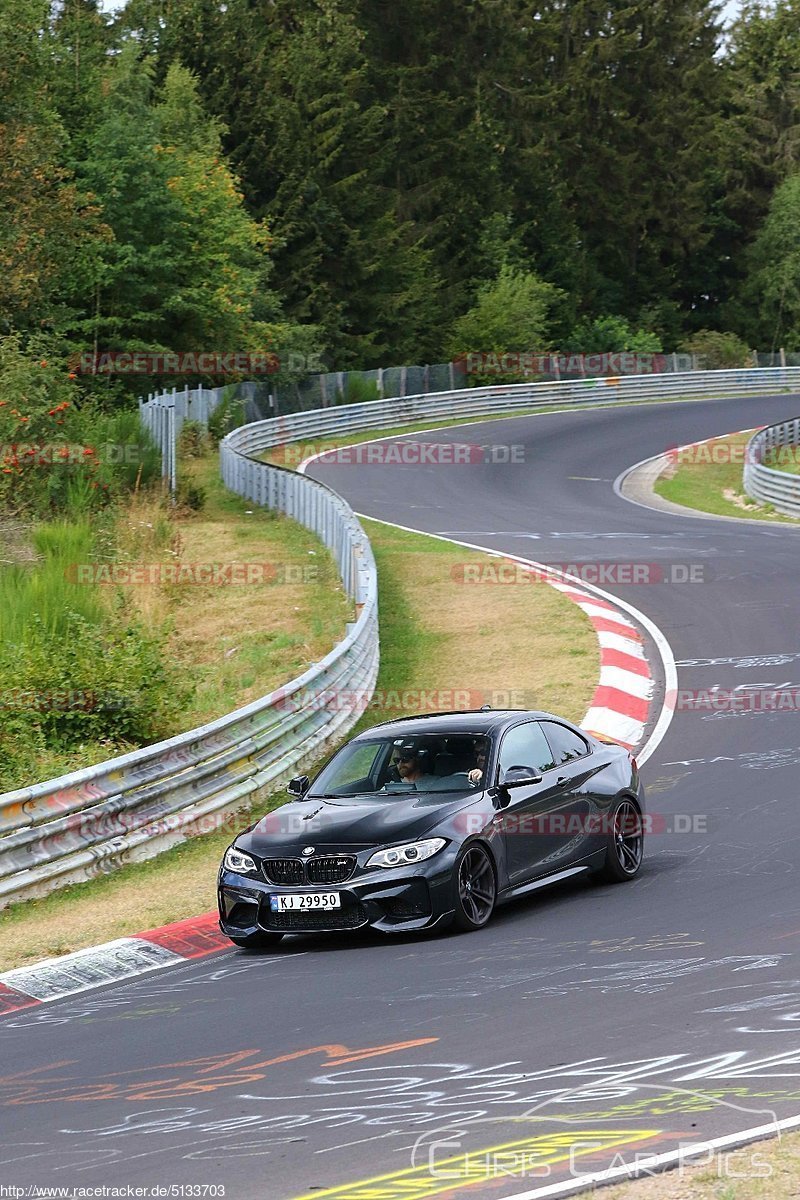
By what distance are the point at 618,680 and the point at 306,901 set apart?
30.1 ft

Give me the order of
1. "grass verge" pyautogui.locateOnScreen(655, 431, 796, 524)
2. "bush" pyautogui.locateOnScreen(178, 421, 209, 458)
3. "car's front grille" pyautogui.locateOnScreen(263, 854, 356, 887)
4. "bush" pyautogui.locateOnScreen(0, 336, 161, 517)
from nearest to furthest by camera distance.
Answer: "car's front grille" pyautogui.locateOnScreen(263, 854, 356, 887) → "bush" pyautogui.locateOnScreen(0, 336, 161, 517) → "grass verge" pyautogui.locateOnScreen(655, 431, 796, 524) → "bush" pyautogui.locateOnScreen(178, 421, 209, 458)

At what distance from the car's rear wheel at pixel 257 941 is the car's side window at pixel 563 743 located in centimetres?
241

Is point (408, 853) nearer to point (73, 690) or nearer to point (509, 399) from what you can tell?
point (73, 690)

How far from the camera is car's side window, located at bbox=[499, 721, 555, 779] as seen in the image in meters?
11.1

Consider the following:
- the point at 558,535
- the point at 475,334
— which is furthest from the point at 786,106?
the point at 558,535

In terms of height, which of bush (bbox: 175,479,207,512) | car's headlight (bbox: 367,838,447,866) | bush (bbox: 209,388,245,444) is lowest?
car's headlight (bbox: 367,838,447,866)

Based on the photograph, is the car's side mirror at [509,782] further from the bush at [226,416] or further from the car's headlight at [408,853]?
the bush at [226,416]

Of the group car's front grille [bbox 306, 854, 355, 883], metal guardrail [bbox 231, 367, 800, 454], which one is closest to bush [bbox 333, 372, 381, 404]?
metal guardrail [bbox 231, 367, 800, 454]

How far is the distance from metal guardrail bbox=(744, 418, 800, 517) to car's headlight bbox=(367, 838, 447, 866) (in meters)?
26.3

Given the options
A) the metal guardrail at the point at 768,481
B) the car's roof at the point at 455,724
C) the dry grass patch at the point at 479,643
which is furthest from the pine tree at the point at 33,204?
the car's roof at the point at 455,724

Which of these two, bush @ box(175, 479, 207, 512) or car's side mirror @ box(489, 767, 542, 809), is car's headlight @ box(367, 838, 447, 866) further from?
bush @ box(175, 479, 207, 512)

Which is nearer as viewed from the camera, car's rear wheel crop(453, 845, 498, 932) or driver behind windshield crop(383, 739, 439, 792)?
car's rear wheel crop(453, 845, 498, 932)

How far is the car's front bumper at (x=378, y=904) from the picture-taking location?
991cm

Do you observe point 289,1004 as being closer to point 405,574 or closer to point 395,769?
point 395,769
